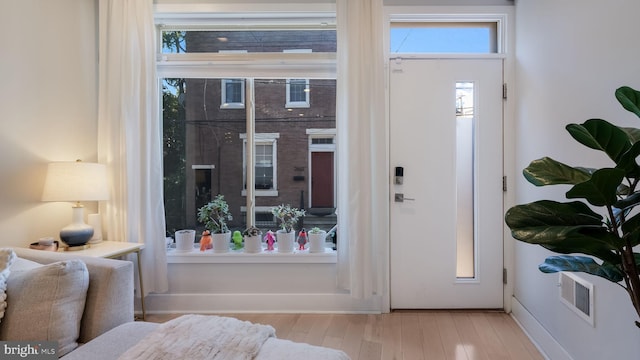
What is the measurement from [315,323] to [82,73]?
9.07 ft

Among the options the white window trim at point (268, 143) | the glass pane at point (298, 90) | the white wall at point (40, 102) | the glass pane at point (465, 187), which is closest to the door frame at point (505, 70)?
the glass pane at point (465, 187)

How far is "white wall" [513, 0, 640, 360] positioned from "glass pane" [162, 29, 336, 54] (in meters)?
1.64

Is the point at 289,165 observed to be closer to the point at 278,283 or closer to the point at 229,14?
the point at 278,283

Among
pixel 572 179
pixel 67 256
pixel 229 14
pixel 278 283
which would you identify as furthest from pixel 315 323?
pixel 229 14

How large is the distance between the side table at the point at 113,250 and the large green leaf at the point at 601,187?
8.36ft

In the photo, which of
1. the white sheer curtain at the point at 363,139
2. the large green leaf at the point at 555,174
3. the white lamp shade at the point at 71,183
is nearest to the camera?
the large green leaf at the point at 555,174

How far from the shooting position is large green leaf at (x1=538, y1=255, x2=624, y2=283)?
108 centimetres

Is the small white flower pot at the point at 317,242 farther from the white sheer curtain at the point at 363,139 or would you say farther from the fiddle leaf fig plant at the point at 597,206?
the fiddle leaf fig plant at the point at 597,206

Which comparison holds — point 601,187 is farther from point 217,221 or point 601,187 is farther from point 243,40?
point 243,40

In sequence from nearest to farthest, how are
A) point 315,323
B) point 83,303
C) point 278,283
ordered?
point 83,303 → point 315,323 → point 278,283

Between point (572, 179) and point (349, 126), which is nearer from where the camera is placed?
point (572, 179)

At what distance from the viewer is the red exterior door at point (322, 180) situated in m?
2.82

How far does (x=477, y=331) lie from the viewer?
233cm

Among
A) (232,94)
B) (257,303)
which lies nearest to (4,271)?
(257,303)
